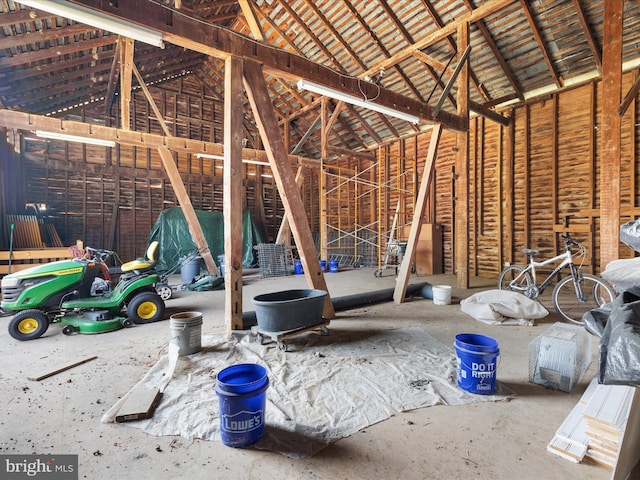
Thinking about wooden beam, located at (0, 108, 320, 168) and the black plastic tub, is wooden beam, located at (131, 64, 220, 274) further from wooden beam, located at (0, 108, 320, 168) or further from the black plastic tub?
the black plastic tub

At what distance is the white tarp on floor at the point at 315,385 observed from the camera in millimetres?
1864

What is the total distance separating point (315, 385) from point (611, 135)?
4606 mm

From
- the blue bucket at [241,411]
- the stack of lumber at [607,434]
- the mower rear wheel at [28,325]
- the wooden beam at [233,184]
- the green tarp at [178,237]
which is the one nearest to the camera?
the stack of lumber at [607,434]

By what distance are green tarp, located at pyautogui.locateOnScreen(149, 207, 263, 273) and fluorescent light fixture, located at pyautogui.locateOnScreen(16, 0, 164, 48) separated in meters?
7.38

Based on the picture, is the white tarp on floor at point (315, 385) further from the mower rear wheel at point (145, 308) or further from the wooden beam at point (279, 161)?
the mower rear wheel at point (145, 308)

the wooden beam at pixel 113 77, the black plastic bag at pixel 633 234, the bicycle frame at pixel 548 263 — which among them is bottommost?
the bicycle frame at pixel 548 263

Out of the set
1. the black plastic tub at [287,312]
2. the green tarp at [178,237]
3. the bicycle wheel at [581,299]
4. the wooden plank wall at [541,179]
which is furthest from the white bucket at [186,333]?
the green tarp at [178,237]

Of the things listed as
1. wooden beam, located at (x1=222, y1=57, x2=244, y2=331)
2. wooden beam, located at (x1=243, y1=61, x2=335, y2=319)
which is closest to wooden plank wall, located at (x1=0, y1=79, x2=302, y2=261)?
wooden beam, located at (x1=222, y1=57, x2=244, y2=331)

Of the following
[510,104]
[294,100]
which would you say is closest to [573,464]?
[510,104]

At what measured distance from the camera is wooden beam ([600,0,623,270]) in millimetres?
3730

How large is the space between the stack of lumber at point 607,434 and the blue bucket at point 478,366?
0.51 m

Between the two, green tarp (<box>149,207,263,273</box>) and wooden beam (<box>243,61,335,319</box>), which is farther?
green tarp (<box>149,207,263,273</box>)

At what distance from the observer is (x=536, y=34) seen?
5.86 m

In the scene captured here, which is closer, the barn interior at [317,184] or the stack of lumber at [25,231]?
the barn interior at [317,184]
